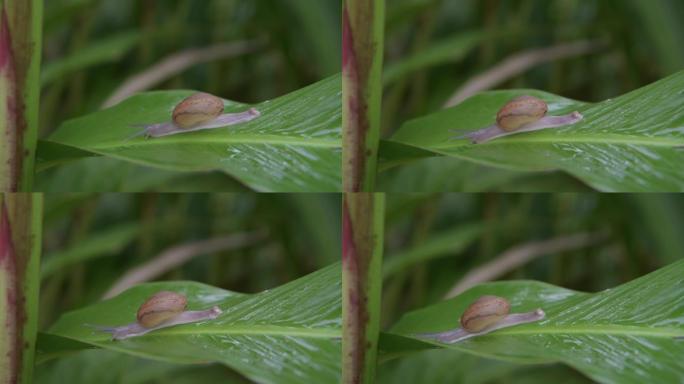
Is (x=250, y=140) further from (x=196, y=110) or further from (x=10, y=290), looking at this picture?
(x=10, y=290)

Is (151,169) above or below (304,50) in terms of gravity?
below

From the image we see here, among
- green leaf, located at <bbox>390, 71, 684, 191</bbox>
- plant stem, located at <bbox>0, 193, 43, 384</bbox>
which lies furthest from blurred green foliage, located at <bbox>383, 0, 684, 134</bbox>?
plant stem, located at <bbox>0, 193, 43, 384</bbox>

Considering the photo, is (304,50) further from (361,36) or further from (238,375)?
(238,375)

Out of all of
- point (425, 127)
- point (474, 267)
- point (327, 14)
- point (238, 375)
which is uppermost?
point (327, 14)

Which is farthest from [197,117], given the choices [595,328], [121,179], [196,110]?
[595,328]

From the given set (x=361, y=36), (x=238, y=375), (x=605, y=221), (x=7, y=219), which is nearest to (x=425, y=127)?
(x=361, y=36)

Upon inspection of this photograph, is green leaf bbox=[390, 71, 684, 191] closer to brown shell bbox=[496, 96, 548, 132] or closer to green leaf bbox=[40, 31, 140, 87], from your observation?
brown shell bbox=[496, 96, 548, 132]

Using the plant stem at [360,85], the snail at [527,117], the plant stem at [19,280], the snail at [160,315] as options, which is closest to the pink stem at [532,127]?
the snail at [527,117]
